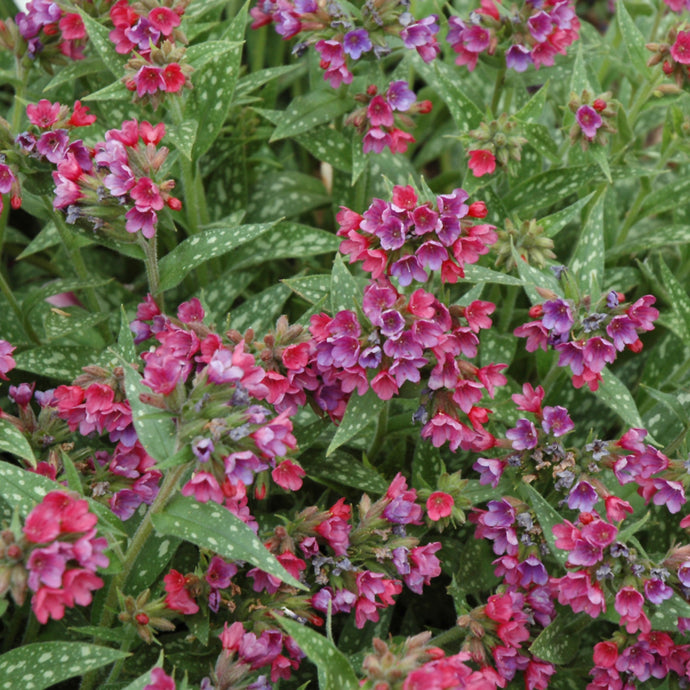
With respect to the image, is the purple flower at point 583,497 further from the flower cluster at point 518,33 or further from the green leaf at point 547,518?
the flower cluster at point 518,33

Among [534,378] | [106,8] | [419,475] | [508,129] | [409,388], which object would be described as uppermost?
[106,8]

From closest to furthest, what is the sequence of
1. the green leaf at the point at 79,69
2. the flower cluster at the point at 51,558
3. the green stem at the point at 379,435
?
1. the flower cluster at the point at 51,558
2. the green stem at the point at 379,435
3. the green leaf at the point at 79,69

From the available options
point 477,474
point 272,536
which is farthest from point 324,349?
point 477,474

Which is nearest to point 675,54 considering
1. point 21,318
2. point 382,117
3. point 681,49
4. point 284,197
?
point 681,49

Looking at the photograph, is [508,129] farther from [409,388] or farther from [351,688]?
[351,688]

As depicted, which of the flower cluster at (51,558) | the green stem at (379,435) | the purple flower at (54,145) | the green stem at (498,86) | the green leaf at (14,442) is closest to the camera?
the flower cluster at (51,558)

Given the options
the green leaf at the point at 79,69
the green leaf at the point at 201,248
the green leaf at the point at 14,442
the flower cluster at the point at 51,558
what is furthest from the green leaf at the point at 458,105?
the flower cluster at the point at 51,558

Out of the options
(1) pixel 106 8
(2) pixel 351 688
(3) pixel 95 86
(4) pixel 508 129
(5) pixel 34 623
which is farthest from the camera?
(3) pixel 95 86
